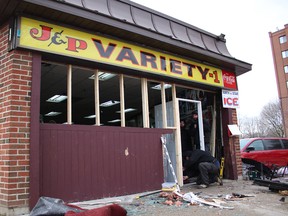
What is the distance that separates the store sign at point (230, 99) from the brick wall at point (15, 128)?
21.9 feet

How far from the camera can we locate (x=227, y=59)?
9430 mm

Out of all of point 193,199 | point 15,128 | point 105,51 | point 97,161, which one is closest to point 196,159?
point 193,199

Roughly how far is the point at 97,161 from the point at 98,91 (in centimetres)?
170

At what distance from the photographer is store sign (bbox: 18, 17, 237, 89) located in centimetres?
580

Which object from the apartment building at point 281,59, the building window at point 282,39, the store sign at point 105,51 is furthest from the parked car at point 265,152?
the building window at point 282,39

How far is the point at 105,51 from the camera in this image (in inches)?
269

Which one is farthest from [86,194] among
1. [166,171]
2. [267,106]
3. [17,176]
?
[267,106]

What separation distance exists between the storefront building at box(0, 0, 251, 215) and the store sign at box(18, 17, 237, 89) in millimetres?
22

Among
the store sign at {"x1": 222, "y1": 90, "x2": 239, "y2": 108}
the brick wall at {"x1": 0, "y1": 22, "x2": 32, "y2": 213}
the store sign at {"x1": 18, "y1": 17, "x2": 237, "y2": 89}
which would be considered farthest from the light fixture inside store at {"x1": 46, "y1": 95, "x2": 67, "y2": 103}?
the store sign at {"x1": 222, "y1": 90, "x2": 239, "y2": 108}

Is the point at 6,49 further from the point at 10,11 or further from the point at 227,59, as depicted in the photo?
the point at 227,59

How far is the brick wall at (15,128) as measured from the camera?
17.2ft

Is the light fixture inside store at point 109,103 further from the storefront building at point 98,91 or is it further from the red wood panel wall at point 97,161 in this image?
the red wood panel wall at point 97,161

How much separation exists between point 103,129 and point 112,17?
2659mm

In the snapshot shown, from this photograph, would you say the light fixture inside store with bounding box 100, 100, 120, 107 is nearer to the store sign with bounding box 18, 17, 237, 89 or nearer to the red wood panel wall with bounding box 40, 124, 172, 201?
the store sign with bounding box 18, 17, 237, 89
